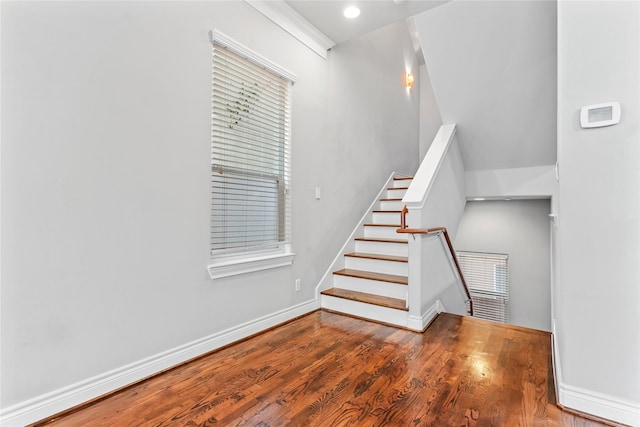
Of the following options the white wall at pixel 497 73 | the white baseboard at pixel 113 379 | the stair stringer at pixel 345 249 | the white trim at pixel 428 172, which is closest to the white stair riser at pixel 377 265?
the stair stringer at pixel 345 249

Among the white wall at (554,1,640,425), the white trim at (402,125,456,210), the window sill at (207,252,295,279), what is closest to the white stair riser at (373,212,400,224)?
the white trim at (402,125,456,210)

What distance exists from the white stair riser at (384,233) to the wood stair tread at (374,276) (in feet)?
Answer: 2.07

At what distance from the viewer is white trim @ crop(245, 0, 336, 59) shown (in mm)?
2625

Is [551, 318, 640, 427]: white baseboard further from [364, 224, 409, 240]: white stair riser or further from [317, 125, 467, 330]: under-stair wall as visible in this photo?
[364, 224, 409, 240]: white stair riser

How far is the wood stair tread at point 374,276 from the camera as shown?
3126 mm

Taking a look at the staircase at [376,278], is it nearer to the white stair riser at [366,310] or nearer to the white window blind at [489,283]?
the white stair riser at [366,310]

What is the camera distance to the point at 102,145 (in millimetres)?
1742

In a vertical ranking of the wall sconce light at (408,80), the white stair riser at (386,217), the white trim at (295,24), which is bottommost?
the white stair riser at (386,217)

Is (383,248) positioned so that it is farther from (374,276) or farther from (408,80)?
(408,80)

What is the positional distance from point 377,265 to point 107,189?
8.59ft

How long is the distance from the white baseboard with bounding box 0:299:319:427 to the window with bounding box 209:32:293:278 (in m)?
0.48

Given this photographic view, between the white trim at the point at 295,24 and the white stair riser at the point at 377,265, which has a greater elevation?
the white trim at the point at 295,24

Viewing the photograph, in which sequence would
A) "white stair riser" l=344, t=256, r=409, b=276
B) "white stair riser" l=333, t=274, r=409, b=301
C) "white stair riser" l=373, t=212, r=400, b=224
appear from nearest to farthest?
"white stair riser" l=333, t=274, r=409, b=301 → "white stair riser" l=344, t=256, r=409, b=276 → "white stair riser" l=373, t=212, r=400, b=224

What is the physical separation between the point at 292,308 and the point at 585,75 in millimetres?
2666
